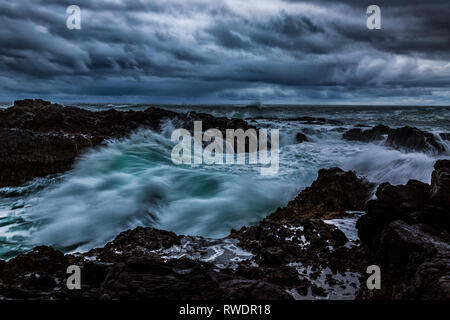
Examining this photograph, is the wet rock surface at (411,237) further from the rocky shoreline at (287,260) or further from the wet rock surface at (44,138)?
the wet rock surface at (44,138)

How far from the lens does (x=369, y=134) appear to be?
14922mm

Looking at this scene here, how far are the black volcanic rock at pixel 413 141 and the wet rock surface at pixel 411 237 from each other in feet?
25.9

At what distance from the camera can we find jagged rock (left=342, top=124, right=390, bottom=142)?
47.1 feet

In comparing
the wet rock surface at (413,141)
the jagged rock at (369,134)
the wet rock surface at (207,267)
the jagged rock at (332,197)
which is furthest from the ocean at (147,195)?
the jagged rock at (369,134)

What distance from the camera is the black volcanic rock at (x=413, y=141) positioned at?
36.8ft

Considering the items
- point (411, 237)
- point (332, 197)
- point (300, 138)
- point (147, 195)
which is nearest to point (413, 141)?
point (300, 138)

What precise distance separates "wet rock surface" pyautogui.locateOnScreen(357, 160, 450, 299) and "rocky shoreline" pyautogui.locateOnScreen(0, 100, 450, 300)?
0.04 feet

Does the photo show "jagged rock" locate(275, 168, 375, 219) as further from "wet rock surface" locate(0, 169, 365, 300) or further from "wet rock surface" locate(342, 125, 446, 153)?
"wet rock surface" locate(342, 125, 446, 153)

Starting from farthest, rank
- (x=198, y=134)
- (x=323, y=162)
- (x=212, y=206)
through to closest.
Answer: (x=198, y=134) < (x=323, y=162) < (x=212, y=206)

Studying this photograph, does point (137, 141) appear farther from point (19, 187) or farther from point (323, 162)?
point (323, 162)

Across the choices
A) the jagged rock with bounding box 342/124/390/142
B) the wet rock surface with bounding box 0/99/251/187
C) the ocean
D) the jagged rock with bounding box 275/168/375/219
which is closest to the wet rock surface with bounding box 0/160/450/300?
the jagged rock with bounding box 275/168/375/219
